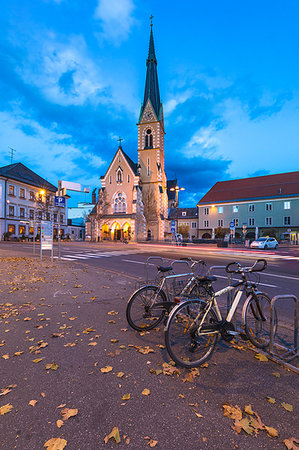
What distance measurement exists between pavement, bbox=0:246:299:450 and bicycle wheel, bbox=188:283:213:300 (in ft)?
2.80

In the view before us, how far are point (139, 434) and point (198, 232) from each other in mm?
59888

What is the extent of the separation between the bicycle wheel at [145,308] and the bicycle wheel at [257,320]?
4.55 ft

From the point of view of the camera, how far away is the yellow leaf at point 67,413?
2.12m

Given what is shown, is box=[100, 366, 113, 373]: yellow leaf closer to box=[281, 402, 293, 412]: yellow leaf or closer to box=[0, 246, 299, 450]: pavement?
box=[0, 246, 299, 450]: pavement

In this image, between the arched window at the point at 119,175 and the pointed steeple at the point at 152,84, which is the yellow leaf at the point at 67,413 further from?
the pointed steeple at the point at 152,84

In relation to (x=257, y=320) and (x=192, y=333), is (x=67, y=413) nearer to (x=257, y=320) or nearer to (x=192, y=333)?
(x=192, y=333)

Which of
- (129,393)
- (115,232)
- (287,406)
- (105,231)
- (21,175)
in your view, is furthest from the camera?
(105,231)

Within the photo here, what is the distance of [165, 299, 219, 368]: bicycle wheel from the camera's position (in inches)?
117

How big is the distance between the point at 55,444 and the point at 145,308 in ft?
7.49

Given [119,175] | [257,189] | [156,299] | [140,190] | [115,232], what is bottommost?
[156,299]

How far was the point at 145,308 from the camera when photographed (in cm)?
399

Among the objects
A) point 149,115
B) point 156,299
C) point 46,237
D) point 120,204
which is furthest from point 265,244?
point 149,115

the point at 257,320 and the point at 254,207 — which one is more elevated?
the point at 254,207

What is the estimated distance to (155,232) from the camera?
5091cm
